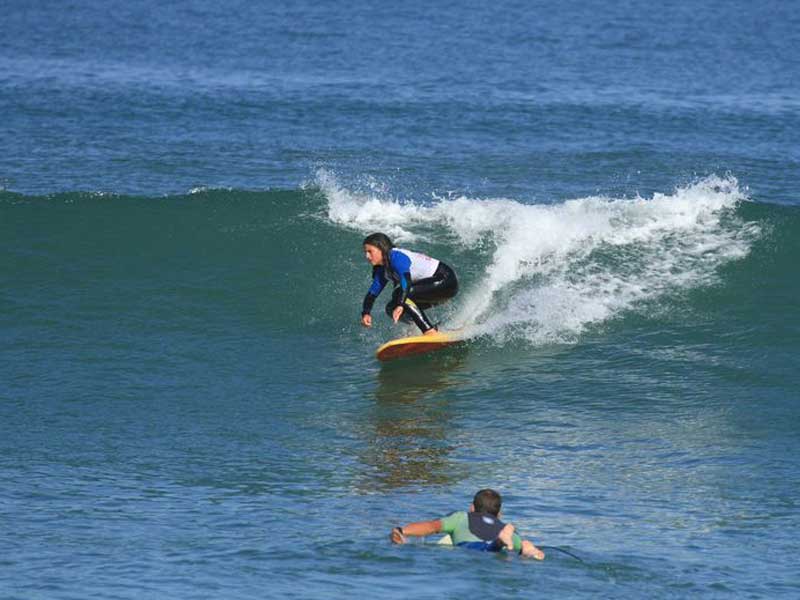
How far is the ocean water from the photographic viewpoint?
10.5 metres

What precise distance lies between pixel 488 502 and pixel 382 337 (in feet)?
21.3

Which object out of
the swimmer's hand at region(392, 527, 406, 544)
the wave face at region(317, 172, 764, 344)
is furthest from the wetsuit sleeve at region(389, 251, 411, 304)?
the swimmer's hand at region(392, 527, 406, 544)

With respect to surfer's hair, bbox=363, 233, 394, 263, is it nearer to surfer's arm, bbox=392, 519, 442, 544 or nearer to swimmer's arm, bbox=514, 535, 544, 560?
surfer's arm, bbox=392, 519, 442, 544

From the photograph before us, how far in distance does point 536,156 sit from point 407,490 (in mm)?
13863

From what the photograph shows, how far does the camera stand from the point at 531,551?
995 centimetres

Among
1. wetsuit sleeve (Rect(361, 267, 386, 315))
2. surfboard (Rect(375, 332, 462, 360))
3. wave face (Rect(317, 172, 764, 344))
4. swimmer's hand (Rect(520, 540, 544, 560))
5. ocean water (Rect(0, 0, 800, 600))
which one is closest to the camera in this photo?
swimmer's hand (Rect(520, 540, 544, 560))

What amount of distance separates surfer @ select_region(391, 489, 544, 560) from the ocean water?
0.15 meters

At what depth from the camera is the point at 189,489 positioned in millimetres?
12109

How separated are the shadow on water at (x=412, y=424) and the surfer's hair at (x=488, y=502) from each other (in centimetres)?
202

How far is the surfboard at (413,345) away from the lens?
15.5m

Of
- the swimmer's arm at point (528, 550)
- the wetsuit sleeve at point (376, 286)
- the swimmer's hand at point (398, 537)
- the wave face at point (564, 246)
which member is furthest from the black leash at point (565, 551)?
the wave face at point (564, 246)

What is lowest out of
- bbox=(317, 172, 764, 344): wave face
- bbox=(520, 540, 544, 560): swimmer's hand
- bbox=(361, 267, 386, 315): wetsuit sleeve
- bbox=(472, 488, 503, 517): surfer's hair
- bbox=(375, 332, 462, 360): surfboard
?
bbox=(520, 540, 544, 560): swimmer's hand

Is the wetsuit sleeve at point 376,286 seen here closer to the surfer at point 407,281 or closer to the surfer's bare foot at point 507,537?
the surfer at point 407,281

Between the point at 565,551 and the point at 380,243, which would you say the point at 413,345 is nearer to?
the point at 380,243
